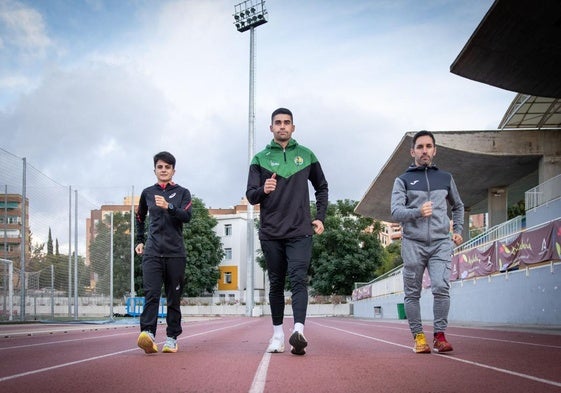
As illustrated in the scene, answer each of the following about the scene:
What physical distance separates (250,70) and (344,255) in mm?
24818

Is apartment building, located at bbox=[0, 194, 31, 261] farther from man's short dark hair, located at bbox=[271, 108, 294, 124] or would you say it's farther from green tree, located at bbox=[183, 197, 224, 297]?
green tree, located at bbox=[183, 197, 224, 297]

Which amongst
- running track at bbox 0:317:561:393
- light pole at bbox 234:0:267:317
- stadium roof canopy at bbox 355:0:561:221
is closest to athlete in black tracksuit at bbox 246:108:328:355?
running track at bbox 0:317:561:393

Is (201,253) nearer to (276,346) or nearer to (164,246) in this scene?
(164,246)

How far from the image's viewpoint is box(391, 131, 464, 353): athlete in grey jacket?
19.8 feet

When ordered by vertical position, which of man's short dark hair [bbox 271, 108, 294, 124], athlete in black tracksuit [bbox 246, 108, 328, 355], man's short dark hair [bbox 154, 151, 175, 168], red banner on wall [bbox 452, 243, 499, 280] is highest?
man's short dark hair [bbox 271, 108, 294, 124]

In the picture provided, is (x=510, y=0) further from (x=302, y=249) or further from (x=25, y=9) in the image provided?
(x=25, y=9)

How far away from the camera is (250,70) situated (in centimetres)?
4984

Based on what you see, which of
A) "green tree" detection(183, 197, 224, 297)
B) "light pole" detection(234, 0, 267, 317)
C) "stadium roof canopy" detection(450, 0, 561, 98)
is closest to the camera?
"stadium roof canopy" detection(450, 0, 561, 98)

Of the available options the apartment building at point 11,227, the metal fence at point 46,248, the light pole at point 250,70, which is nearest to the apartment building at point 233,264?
the light pole at point 250,70

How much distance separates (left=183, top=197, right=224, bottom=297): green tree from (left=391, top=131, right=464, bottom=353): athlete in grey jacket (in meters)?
60.3

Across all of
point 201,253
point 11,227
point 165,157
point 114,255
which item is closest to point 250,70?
point 114,255

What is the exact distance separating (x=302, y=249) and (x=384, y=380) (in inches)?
78.0

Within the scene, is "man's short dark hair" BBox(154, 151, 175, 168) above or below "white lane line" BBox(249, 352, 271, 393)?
above

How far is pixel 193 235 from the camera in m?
68.6
